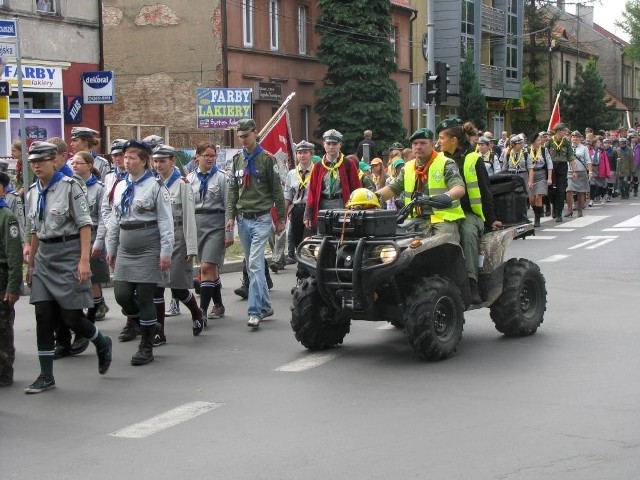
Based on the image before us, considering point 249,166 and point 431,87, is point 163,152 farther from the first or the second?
point 431,87

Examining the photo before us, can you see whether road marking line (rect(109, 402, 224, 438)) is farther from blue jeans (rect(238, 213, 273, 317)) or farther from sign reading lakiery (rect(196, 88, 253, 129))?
sign reading lakiery (rect(196, 88, 253, 129))

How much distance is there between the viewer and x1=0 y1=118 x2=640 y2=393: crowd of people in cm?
829

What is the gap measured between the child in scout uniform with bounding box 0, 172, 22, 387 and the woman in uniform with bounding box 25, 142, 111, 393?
5.6 inches

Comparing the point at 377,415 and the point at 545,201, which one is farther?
the point at 545,201

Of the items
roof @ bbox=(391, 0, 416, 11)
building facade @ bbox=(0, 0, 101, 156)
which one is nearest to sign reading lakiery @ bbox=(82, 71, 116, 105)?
building facade @ bbox=(0, 0, 101, 156)

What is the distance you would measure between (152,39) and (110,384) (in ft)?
102

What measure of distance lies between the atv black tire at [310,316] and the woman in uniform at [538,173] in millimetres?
14580

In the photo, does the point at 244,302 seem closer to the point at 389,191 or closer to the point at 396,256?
the point at 389,191

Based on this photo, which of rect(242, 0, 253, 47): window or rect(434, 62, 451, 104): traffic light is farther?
rect(242, 0, 253, 47): window

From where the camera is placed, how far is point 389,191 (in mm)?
9633

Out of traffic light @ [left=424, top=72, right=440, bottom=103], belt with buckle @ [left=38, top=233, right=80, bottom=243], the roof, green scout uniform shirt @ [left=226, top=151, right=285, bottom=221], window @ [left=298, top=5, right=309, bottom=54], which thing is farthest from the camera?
the roof

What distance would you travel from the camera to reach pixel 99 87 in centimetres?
2536

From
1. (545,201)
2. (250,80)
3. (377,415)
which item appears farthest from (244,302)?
(250,80)

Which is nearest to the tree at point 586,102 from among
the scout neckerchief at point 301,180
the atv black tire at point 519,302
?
the scout neckerchief at point 301,180
